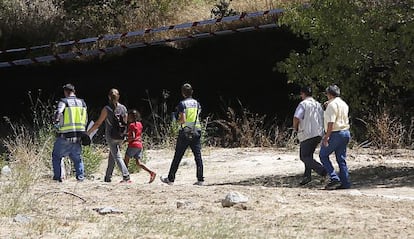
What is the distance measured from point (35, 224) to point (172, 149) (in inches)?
406

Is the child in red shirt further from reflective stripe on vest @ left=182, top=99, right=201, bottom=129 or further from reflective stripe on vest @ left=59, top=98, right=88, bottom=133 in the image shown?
reflective stripe on vest @ left=59, top=98, right=88, bottom=133

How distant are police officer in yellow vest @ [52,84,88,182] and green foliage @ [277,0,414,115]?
362cm

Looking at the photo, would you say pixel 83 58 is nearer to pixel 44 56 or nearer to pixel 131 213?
pixel 44 56

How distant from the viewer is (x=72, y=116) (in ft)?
38.7

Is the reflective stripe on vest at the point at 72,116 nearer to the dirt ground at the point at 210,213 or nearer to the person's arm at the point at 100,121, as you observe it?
the person's arm at the point at 100,121

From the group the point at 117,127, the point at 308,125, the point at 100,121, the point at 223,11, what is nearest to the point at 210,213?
the point at 308,125

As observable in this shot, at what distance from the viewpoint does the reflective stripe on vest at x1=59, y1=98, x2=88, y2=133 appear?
38.6 ft

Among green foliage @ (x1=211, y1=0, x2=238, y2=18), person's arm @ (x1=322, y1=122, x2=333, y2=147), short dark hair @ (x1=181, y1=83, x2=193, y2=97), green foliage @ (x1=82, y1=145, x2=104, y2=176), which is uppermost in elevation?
green foliage @ (x1=211, y1=0, x2=238, y2=18)

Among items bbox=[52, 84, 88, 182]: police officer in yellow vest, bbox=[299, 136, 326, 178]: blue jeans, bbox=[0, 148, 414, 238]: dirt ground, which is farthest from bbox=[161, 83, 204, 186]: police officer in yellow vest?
bbox=[0, 148, 414, 238]: dirt ground

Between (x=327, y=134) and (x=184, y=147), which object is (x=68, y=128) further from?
(x=327, y=134)

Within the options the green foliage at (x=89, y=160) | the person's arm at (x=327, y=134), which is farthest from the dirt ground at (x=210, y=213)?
the green foliage at (x=89, y=160)

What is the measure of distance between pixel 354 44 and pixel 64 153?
15.2ft

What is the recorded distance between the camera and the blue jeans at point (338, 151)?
1127 cm

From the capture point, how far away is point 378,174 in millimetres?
13539
